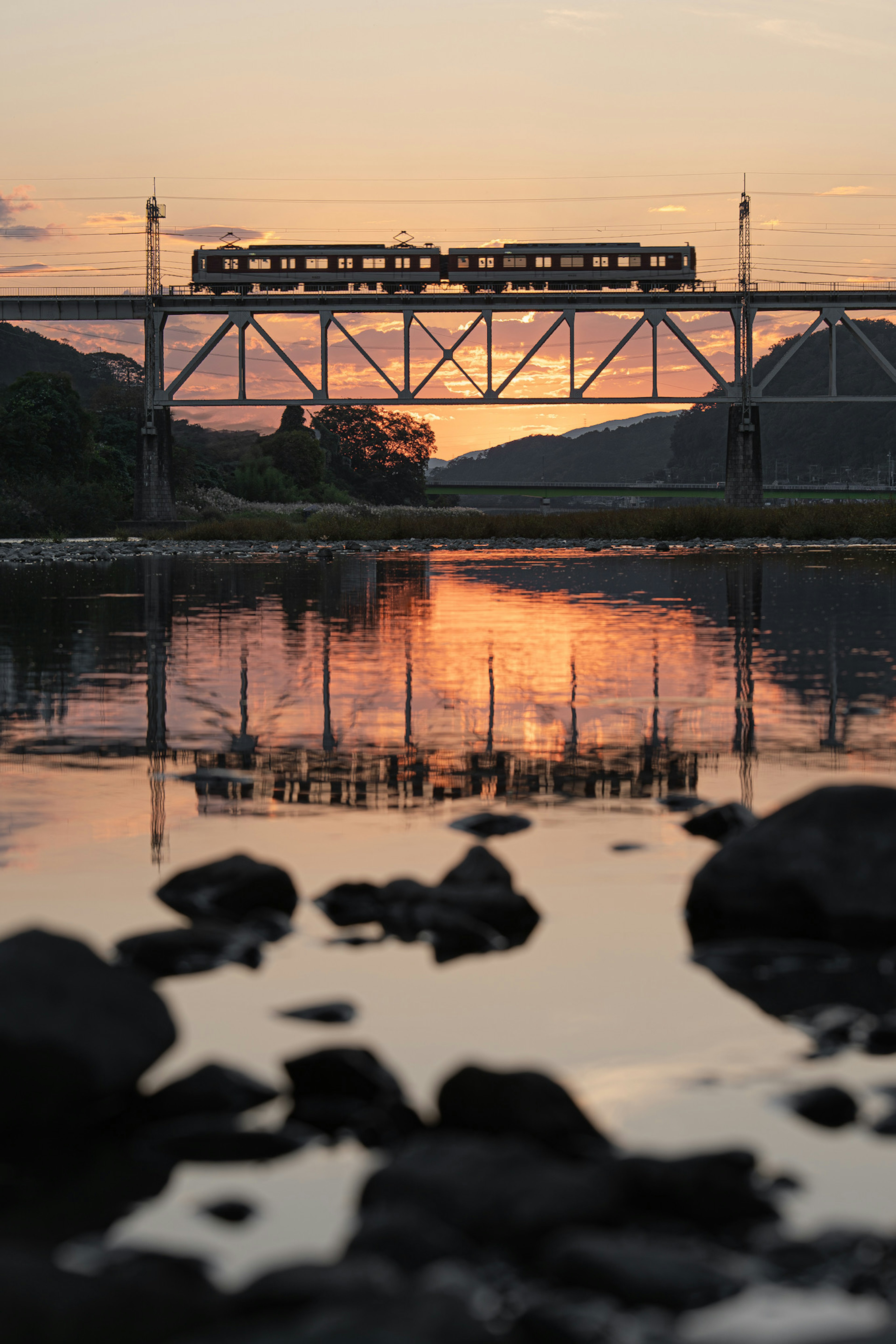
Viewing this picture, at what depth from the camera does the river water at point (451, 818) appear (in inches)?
148

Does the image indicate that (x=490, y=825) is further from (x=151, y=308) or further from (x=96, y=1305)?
(x=151, y=308)

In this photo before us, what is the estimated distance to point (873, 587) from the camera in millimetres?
24375

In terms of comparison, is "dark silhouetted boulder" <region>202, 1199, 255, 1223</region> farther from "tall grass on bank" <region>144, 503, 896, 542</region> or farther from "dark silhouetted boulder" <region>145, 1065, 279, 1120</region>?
"tall grass on bank" <region>144, 503, 896, 542</region>

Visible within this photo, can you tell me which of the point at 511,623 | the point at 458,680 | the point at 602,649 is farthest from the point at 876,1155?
the point at 511,623

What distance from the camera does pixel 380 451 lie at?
158 metres

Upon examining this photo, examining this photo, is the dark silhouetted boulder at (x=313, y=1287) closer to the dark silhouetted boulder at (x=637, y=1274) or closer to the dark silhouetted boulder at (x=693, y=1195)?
the dark silhouetted boulder at (x=637, y=1274)

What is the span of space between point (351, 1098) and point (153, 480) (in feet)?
274

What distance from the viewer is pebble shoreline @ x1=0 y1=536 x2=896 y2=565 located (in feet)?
145

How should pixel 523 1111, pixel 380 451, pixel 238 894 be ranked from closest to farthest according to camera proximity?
pixel 523 1111 < pixel 238 894 < pixel 380 451

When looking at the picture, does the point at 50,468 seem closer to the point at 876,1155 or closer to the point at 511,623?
the point at 511,623

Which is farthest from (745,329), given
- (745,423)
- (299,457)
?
(299,457)

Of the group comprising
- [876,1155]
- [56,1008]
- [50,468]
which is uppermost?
[50,468]

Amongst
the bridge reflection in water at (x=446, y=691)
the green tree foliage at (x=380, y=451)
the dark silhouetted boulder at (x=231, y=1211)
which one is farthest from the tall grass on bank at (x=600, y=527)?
the green tree foliage at (x=380, y=451)

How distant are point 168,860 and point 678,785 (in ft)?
9.99
